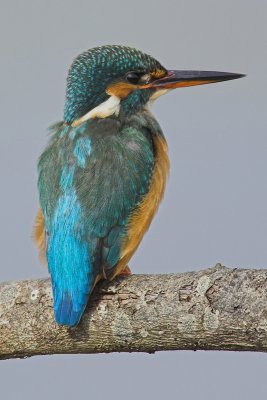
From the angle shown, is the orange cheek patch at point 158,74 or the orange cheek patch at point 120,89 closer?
the orange cheek patch at point 120,89

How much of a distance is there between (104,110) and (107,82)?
0.13 m

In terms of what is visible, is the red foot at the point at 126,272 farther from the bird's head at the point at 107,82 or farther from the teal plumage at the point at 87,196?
the bird's head at the point at 107,82

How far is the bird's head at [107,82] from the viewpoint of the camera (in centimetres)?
396

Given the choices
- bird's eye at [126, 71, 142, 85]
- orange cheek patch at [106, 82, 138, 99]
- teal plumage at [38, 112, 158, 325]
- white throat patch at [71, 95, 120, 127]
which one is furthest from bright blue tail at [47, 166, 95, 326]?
bird's eye at [126, 71, 142, 85]

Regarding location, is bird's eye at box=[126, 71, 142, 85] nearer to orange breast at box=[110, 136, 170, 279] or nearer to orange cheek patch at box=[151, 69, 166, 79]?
orange cheek patch at box=[151, 69, 166, 79]

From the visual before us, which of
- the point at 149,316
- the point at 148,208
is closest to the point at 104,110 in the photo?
the point at 148,208

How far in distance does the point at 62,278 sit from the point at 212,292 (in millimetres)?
702

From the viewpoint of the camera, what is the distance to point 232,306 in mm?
2889

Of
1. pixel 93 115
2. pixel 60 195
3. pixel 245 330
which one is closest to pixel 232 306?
pixel 245 330

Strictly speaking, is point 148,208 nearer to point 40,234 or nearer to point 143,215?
point 143,215

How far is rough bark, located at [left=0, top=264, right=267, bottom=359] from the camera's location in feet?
9.40

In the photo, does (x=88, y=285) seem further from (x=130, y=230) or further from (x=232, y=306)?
(x=232, y=306)

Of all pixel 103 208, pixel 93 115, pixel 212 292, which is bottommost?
pixel 212 292

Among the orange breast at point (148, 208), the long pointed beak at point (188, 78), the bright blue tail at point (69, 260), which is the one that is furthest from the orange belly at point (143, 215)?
the long pointed beak at point (188, 78)
